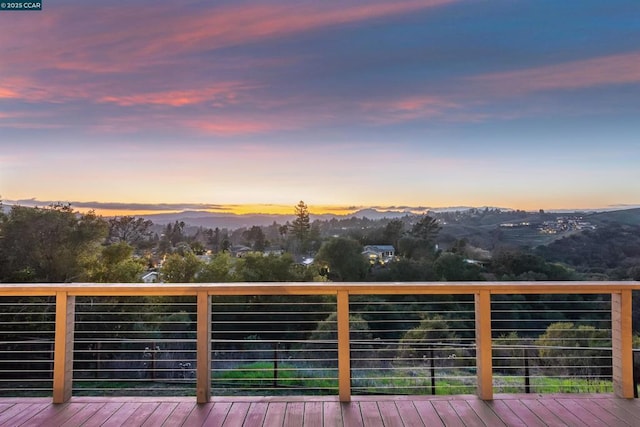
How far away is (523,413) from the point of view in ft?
8.43

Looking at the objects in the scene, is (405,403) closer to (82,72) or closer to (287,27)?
(287,27)

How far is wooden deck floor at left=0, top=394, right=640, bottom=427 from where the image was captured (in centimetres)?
247

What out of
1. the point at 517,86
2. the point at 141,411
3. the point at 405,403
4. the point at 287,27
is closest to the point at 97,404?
the point at 141,411

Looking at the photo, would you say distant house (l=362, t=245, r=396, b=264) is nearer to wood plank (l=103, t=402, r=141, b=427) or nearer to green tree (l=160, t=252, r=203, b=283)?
green tree (l=160, t=252, r=203, b=283)

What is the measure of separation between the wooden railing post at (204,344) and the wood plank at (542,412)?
2020mm

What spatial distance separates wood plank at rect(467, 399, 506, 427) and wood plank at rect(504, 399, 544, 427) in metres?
0.14

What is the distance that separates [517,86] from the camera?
4.70 meters

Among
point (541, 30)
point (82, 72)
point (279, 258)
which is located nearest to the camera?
point (541, 30)

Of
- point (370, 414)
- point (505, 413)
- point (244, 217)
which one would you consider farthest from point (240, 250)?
point (505, 413)

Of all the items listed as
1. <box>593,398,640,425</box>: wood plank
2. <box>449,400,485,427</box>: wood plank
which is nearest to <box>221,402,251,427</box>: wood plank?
<box>449,400,485,427</box>: wood plank

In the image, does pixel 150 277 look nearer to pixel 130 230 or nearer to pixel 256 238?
pixel 130 230

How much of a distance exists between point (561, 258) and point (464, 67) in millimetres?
2279

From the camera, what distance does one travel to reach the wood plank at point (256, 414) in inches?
97.7

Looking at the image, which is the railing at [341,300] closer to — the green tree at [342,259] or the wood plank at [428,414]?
the wood plank at [428,414]
